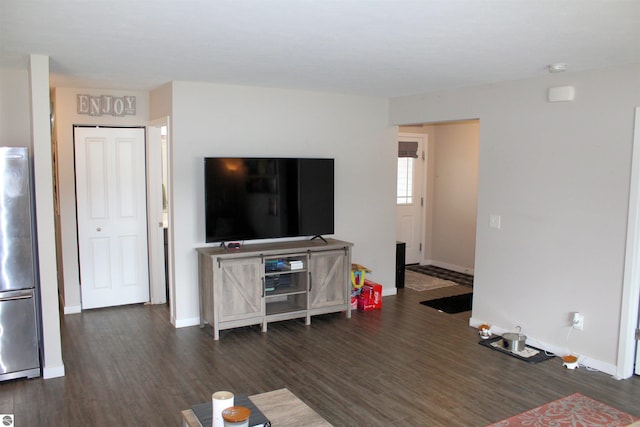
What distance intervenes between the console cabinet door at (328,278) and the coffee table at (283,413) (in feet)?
7.91

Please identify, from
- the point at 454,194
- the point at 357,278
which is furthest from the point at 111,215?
the point at 454,194

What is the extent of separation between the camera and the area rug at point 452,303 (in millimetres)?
5785

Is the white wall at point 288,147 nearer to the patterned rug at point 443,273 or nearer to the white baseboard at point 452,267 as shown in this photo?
the patterned rug at point 443,273

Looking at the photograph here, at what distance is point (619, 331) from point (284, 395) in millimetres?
2817

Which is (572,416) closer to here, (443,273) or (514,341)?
(514,341)

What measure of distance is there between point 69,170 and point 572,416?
516cm

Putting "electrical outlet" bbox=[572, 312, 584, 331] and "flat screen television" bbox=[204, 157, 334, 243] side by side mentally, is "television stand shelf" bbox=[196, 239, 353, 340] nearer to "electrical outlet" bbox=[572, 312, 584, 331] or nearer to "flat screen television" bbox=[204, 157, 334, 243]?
"flat screen television" bbox=[204, 157, 334, 243]

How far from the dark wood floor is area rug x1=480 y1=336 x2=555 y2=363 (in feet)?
0.22

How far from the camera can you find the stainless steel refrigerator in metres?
3.70

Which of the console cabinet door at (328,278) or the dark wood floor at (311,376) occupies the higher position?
the console cabinet door at (328,278)

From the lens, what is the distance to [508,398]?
3600 millimetres

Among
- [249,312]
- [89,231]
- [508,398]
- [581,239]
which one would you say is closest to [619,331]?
[581,239]

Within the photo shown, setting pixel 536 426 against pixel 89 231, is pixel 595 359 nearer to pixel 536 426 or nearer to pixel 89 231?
pixel 536 426

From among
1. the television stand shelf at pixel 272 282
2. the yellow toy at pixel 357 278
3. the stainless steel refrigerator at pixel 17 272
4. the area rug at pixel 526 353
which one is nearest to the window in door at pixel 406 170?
the yellow toy at pixel 357 278
